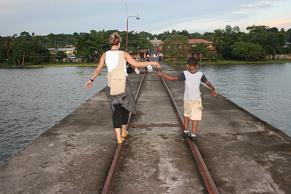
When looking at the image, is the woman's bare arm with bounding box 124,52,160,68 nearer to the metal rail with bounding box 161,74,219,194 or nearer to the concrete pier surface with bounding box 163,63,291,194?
the metal rail with bounding box 161,74,219,194

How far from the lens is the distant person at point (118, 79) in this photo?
258 inches

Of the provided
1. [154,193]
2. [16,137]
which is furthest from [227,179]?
[16,137]

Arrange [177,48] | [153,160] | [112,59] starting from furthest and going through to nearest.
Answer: [177,48] < [112,59] < [153,160]

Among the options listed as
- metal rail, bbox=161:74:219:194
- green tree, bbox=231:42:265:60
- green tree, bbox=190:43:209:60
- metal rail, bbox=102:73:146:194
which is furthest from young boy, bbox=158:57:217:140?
green tree, bbox=231:42:265:60

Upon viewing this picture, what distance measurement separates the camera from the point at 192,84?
23.1ft

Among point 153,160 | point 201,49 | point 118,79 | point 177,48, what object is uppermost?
point 177,48

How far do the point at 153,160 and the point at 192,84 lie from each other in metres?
1.71

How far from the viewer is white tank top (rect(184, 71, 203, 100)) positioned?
7.00 meters

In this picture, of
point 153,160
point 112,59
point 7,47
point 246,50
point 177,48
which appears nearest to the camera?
point 153,160

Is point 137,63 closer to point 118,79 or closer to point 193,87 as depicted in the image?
point 118,79

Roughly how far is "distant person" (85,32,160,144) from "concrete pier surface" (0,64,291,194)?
76 centimetres

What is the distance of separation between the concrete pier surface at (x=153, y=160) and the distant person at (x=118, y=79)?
2.49 ft

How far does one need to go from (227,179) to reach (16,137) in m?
10.8

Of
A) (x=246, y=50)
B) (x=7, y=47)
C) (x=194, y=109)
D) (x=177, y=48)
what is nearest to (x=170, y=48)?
(x=177, y=48)
